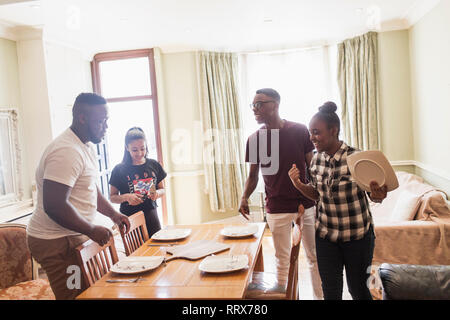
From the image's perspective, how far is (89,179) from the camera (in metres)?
1.68

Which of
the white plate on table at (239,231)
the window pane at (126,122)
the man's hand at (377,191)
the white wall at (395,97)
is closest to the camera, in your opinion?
the man's hand at (377,191)

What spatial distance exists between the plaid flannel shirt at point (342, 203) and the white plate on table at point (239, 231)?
0.44m

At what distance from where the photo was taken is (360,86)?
13.4 feet

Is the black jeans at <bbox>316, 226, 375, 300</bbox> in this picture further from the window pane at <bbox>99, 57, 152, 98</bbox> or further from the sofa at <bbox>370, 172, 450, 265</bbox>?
the window pane at <bbox>99, 57, 152, 98</bbox>

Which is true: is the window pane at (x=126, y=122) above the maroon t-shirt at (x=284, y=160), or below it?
above

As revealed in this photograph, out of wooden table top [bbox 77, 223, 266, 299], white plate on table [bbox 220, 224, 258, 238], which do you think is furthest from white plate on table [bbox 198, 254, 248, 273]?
white plate on table [bbox 220, 224, 258, 238]

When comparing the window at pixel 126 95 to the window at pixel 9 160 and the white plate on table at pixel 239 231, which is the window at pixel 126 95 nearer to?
the window at pixel 9 160

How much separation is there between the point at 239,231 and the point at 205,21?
85.9 inches

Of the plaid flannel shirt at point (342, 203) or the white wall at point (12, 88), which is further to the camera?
the white wall at point (12, 88)

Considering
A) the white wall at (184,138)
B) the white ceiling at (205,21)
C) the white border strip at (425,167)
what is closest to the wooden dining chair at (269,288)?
the white border strip at (425,167)

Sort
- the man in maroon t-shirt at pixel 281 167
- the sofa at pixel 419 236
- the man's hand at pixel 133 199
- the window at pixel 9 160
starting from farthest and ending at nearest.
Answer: the window at pixel 9 160
the sofa at pixel 419 236
the man's hand at pixel 133 199
the man in maroon t-shirt at pixel 281 167

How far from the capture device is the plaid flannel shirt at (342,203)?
155cm

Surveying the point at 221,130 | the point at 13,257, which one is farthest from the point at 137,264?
the point at 221,130

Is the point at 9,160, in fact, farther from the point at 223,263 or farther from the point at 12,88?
the point at 223,263
